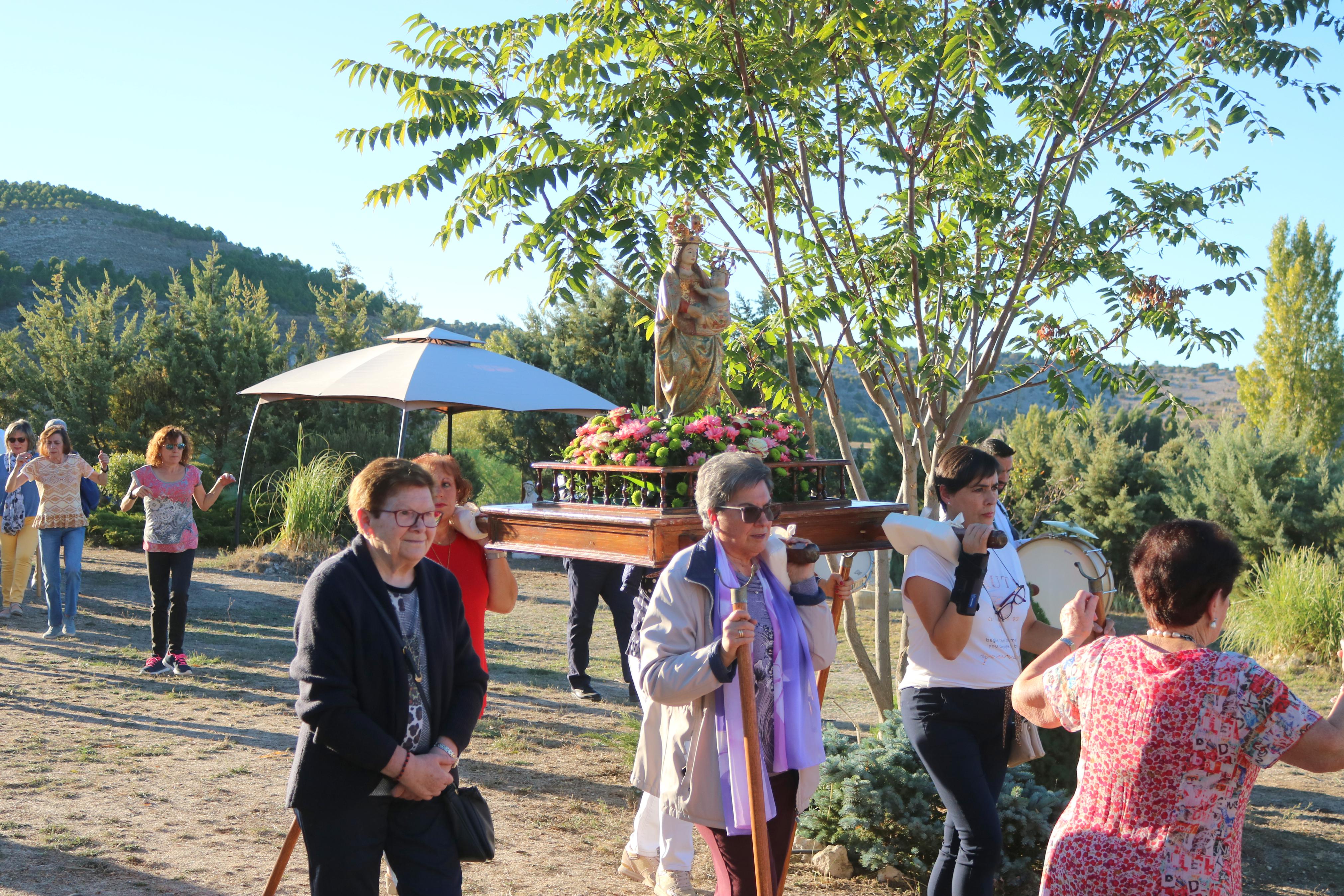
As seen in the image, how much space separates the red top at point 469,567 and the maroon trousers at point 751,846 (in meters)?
1.58

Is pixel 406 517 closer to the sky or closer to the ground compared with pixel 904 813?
closer to the sky

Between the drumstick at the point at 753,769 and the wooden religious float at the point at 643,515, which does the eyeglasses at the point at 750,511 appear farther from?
the wooden religious float at the point at 643,515

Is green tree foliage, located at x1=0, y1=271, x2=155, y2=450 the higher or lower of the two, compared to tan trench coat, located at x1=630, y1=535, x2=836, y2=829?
higher

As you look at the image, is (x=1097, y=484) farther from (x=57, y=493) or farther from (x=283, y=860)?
(x=283, y=860)

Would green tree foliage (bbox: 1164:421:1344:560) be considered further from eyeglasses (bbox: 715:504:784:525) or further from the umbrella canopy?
eyeglasses (bbox: 715:504:784:525)

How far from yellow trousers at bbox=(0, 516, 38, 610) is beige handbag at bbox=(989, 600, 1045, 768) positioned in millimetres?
9935

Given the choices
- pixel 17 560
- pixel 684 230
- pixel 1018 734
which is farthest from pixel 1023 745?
pixel 17 560

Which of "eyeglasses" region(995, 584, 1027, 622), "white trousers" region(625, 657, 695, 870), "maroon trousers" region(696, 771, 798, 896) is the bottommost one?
"white trousers" region(625, 657, 695, 870)

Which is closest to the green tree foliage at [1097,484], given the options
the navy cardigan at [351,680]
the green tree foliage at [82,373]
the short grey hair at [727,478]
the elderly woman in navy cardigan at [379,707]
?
the short grey hair at [727,478]

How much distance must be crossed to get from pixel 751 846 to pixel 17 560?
10.4m

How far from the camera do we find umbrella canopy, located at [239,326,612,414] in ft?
36.0

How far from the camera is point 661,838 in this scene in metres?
4.82

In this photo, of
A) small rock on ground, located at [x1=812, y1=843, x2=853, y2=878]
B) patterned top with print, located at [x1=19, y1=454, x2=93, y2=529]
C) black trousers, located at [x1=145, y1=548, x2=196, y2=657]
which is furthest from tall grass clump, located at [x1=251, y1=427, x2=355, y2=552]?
small rock on ground, located at [x1=812, y1=843, x2=853, y2=878]

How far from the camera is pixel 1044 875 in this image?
2670mm
